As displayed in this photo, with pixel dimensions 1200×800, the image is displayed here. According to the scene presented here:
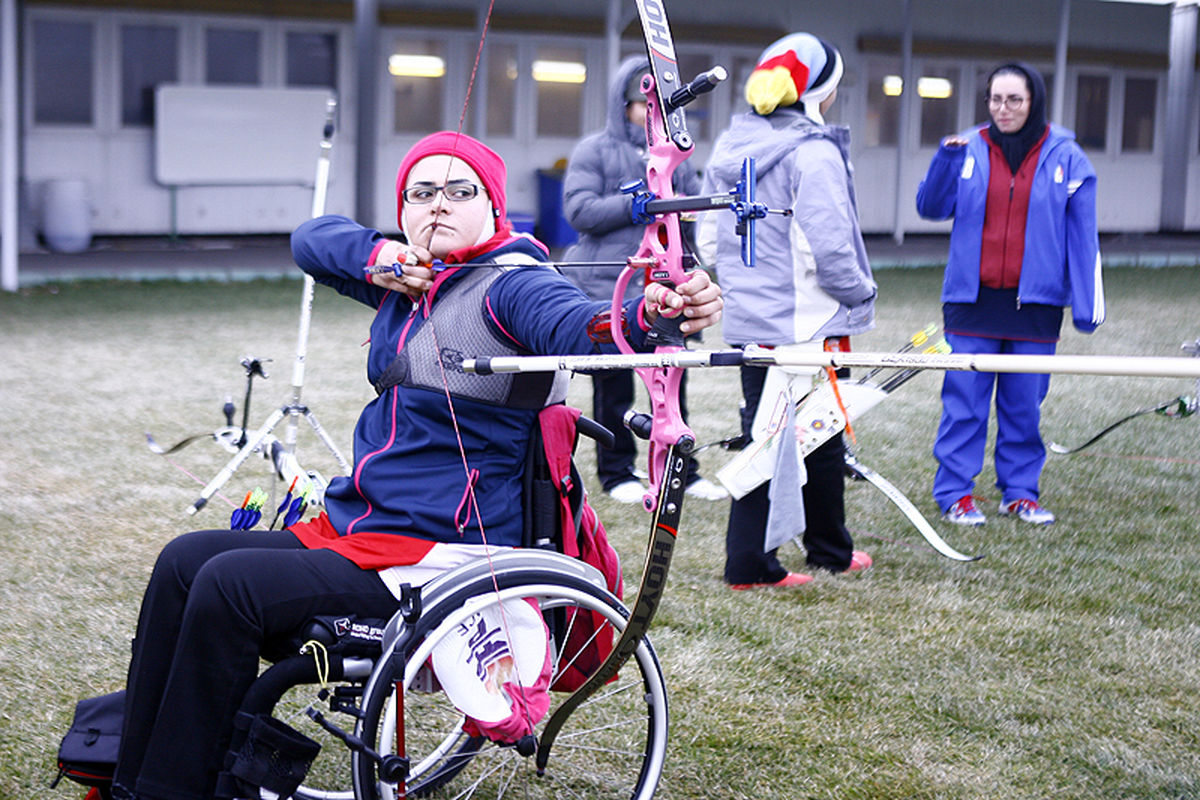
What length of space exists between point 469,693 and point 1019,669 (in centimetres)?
177

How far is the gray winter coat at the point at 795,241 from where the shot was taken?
367 cm

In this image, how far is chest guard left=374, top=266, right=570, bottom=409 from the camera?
7.29ft

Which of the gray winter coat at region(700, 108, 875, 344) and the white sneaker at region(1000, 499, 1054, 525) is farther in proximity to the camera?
the white sneaker at region(1000, 499, 1054, 525)

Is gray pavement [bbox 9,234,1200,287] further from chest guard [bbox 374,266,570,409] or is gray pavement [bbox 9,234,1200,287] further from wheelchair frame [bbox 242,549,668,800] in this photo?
chest guard [bbox 374,266,570,409]

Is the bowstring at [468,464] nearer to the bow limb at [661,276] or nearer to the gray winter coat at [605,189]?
the bow limb at [661,276]

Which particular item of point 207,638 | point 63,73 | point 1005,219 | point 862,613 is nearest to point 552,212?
point 63,73

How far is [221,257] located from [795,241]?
1103 centimetres

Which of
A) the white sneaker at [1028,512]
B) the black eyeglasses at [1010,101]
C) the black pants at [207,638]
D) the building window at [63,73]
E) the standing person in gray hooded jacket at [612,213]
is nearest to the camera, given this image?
the black pants at [207,638]

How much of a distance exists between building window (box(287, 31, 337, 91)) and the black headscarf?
12.4 meters

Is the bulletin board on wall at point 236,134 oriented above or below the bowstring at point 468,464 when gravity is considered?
above

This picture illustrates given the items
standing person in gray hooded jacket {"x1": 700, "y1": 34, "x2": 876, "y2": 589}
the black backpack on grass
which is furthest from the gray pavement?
the black backpack on grass

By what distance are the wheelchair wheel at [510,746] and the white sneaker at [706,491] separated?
1.78 metres

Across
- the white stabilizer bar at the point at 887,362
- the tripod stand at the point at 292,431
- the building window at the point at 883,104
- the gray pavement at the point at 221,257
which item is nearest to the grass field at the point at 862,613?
the tripod stand at the point at 292,431

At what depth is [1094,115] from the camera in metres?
19.1
